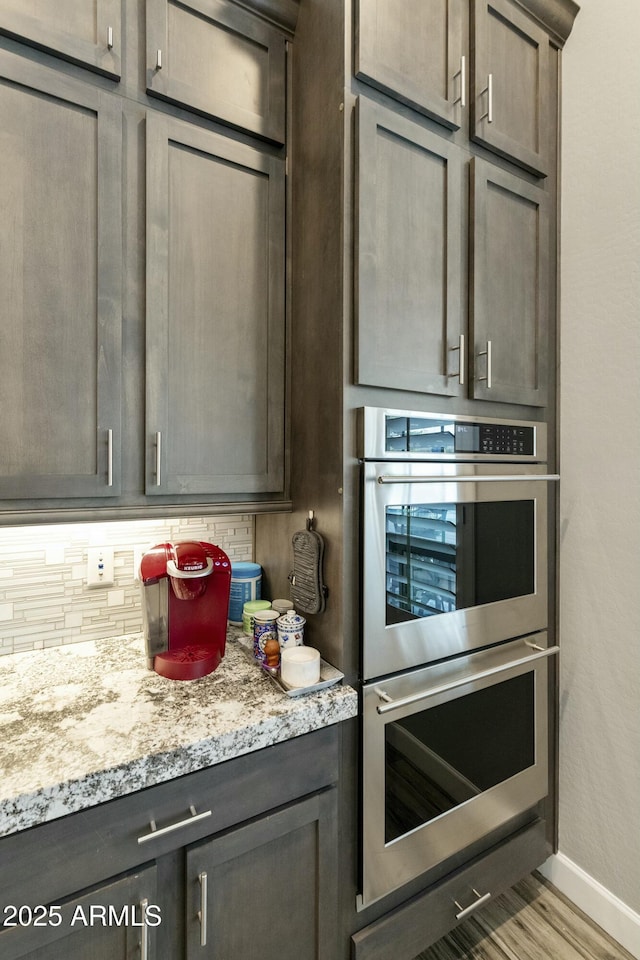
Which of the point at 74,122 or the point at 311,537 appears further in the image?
the point at 311,537

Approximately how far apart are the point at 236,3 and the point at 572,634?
2152mm

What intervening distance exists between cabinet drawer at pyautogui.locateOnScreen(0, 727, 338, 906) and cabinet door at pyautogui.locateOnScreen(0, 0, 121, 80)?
1.56 meters

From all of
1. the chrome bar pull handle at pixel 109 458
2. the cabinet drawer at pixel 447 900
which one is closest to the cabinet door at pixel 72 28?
the chrome bar pull handle at pixel 109 458

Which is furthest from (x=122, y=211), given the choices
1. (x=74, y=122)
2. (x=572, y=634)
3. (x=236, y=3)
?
(x=572, y=634)

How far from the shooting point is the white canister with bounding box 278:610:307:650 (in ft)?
3.84

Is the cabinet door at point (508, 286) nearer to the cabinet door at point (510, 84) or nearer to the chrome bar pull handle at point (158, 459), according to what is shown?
the cabinet door at point (510, 84)

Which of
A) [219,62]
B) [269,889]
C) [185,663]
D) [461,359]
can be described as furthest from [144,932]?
[219,62]

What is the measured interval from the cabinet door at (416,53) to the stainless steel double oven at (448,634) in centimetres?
85

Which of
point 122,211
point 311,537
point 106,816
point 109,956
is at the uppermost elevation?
point 122,211

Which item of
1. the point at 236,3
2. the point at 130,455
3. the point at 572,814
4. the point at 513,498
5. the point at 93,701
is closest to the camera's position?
the point at 93,701

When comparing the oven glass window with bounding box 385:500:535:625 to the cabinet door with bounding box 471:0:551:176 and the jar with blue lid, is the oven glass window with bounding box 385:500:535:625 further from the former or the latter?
the cabinet door with bounding box 471:0:551:176

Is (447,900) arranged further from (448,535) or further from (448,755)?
(448,535)

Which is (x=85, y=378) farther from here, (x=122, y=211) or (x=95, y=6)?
(x=95, y=6)

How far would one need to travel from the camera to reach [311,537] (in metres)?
1.19
